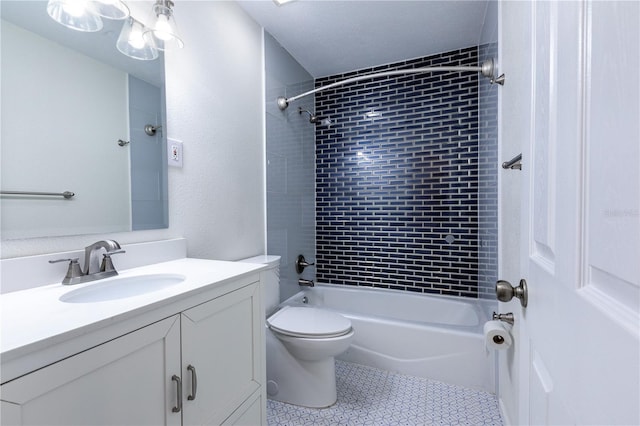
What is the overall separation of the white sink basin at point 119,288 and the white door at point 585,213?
110 centimetres

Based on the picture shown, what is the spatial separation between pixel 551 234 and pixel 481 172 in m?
1.95

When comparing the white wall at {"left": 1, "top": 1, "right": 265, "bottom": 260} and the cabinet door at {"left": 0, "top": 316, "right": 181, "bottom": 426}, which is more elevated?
the white wall at {"left": 1, "top": 1, "right": 265, "bottom": 260}

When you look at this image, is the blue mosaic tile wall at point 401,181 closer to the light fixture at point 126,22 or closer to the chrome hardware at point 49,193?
the light fixture at point 126,22

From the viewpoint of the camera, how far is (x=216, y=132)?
1.78 m

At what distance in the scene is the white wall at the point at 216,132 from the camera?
153cm

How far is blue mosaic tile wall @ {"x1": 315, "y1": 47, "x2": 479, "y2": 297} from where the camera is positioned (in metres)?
2.49

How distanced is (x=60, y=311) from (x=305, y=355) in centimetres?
126

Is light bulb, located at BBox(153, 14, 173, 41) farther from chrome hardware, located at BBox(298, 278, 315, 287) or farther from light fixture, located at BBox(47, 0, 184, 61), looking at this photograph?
chrome hardware, located at BBox(298, 278, 315, 287)

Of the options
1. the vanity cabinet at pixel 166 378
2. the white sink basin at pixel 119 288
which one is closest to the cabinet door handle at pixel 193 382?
the vanity cabinet at pixel 166 378

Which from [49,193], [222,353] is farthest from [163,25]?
[222,353]

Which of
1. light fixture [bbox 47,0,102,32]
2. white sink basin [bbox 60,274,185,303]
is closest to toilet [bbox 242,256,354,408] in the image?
white sink basin [bbox 60,274,185,303]

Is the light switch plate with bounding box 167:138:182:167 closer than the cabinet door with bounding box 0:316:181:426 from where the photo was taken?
No

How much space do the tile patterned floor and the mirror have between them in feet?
4.27

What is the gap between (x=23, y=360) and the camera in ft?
1.79
